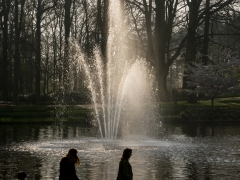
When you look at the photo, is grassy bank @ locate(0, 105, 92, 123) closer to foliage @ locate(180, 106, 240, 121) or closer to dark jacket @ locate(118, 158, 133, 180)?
foliage @ locate(180, 106, 240, 121)

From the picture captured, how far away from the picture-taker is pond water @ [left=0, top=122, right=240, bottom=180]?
16391mm

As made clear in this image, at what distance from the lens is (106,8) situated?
140ft

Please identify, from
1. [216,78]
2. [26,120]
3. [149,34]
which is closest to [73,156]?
[26,120]

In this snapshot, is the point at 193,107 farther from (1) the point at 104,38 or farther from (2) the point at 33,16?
(2) the point at 33,16

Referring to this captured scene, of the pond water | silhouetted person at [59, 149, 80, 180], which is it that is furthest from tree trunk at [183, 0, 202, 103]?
silhouetted person at [59, 149, 80, 180]

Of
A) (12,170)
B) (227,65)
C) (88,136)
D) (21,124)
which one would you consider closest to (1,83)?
Result: (21,124)

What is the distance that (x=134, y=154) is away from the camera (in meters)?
21.0

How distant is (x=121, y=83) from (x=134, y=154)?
1027 inches

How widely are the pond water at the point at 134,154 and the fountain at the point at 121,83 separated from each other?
6.15 meters

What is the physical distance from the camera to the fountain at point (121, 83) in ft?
131

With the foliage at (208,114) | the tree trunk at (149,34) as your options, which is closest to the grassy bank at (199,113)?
the foliage at (208,114)

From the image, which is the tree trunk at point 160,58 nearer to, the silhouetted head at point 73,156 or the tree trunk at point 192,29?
the tree trunk at point 192,29

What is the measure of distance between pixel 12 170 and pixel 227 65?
3265cm

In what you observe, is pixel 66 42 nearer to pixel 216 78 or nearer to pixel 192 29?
pixel 192 29
